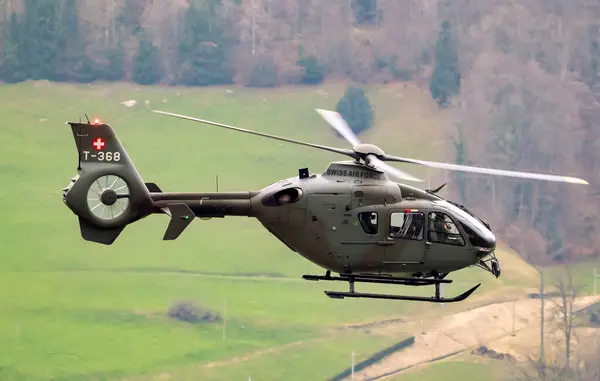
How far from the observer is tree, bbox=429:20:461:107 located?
92000 mm

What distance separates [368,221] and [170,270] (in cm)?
5471

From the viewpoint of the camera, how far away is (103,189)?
82.5ft

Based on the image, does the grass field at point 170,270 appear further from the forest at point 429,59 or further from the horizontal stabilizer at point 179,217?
the horizontal stabilizer at point 179,217

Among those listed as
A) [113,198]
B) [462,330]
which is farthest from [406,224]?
[462,330]

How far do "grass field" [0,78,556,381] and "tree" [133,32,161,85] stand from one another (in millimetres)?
5716

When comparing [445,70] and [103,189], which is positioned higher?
[445,70]

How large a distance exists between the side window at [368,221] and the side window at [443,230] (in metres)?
1.16

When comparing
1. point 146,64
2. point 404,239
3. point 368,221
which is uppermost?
point 146,64

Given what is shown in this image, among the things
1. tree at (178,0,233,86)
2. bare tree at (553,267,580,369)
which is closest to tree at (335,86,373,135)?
tree at (178,0,233,86)

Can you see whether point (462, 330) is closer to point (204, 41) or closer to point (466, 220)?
point (204, 41)

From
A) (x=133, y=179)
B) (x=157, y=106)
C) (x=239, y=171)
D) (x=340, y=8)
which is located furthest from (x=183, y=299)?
(x=133, y=179)

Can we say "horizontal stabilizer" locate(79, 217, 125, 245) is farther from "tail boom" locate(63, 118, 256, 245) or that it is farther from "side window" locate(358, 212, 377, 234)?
"side window" locate(358, 212, 377, 234)

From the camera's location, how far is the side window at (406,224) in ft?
82.1

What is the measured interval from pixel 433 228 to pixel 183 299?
53.3 meters
